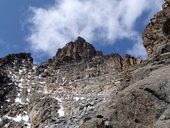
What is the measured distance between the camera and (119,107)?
21203mm

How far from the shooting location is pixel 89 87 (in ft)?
349

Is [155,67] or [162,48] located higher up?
[162,48]

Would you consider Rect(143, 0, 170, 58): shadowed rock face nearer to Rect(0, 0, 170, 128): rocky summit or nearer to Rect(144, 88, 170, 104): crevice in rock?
Rect(0, 0, 170, 128): rocky summit

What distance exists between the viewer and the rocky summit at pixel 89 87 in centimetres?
2073

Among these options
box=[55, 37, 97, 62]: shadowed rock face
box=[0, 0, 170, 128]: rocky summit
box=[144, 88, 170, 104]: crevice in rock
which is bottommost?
box=[144, 88, 170, 104]: crevice in rock

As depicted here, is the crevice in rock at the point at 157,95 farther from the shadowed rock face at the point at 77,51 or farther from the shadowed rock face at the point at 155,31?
the shadowed rock face at the point at 77,51

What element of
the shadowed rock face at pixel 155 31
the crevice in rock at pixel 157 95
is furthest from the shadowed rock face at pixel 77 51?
the crevice in rock at pixel 157 95

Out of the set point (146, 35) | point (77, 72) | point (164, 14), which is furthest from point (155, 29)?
point (77, 72)

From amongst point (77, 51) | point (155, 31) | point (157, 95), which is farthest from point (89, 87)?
point (157, 95)

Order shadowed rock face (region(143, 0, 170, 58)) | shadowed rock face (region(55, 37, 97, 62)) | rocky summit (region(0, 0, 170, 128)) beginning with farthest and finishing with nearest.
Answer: shadowed rock face (region(55, 37, 97, 62)) → shadowed rock face (region(143, 0, 170, 58)) → rocky summit (region(0, 0, 170, 128))

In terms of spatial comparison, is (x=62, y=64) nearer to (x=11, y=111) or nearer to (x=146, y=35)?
(x=11, y=111)

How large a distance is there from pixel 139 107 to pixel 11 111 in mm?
85100

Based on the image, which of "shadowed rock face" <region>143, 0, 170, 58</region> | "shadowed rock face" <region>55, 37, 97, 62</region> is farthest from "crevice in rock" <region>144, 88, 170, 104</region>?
"shadowed rock face" <region>55, 37, 97, 62</region>

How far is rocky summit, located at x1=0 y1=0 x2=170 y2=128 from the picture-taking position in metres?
20.7
